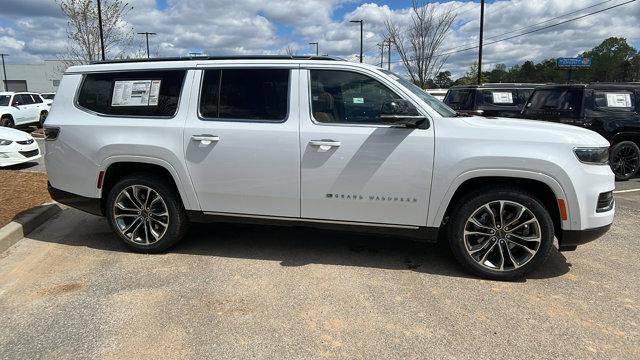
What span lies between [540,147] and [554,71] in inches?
2885

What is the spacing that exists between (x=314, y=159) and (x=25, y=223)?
12.3 feet

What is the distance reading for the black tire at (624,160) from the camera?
966 cm

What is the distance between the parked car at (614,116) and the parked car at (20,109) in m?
18.0

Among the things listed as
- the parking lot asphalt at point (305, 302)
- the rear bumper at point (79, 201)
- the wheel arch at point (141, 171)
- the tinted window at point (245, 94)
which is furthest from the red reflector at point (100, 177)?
the tinted window at point (245, 94)

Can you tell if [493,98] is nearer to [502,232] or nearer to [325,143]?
[502,232]

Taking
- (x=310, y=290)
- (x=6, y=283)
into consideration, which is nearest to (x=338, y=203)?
(x=310, y=290)

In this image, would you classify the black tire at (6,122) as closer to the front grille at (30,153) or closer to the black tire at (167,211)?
the front grille at (30,153)

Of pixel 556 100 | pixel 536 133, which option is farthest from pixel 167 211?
pixel 556 100

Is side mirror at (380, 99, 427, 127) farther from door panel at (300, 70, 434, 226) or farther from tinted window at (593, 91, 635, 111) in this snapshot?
tinted window at (593, 91, 635, 111)

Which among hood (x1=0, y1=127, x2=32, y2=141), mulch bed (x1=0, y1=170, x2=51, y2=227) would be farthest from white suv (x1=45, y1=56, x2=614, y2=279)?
hood (x1=0, y1=127, x2=32, y2=141)

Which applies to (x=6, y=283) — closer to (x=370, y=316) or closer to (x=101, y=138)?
(x=101, y=138)

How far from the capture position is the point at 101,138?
16.0 feet

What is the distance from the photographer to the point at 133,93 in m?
4.91

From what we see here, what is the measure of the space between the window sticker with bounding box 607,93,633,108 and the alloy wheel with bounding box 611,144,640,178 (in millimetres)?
852
